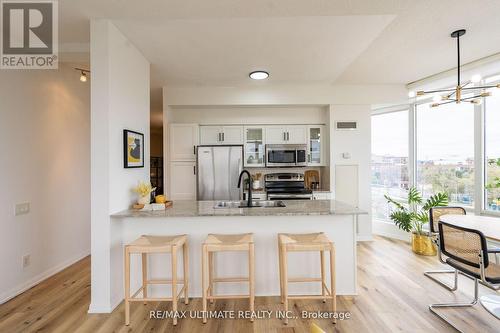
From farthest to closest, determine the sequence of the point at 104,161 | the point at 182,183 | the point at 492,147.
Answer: the point at 182,183 → the point at 492,147 → the point at 104,161

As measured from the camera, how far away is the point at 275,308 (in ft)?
7.72

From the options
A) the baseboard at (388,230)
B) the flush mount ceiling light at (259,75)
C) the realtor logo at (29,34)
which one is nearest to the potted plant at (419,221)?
the baseboard at (388,230)

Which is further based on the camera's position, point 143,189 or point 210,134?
point 210,134

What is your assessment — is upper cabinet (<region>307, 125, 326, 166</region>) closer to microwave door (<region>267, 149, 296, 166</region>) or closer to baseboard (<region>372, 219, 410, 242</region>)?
microwave door (<region>267, 149, 296, 166</region>)

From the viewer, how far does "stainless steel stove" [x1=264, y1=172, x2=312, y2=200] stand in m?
4.31

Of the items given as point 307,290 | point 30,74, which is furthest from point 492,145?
point 30,74

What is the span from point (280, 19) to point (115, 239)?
2.61 m

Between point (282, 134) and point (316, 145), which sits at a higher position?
point (282, 134)

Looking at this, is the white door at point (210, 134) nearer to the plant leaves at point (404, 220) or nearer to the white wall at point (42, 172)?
the white wall at point (42, 172)

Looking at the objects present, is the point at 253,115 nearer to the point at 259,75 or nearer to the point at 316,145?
the point at 259,75

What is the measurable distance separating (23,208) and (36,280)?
88 cm

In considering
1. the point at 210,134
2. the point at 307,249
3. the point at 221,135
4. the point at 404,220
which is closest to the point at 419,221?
the point at 404,220

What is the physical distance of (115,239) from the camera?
238 cm

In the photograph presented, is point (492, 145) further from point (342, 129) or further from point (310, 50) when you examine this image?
point (310, 50)
